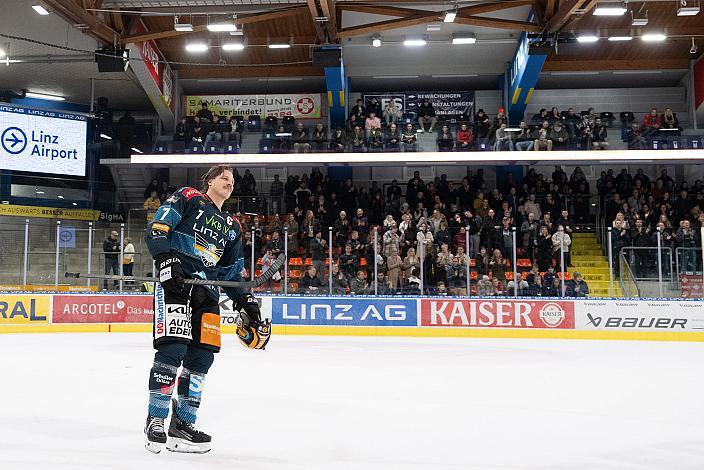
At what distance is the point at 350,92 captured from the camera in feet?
71.8

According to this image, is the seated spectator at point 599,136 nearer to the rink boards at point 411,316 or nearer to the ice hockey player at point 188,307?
the rink boards at point 411,316

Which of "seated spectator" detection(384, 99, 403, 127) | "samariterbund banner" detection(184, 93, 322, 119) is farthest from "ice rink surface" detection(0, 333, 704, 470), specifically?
"samariterbund banner" detection(184, 93, 322, 119)

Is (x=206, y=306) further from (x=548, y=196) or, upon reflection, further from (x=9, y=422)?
(x=548, y=196)

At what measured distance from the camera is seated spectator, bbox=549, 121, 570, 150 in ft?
57.6

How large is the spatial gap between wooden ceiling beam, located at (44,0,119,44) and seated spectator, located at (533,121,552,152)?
11001 mm

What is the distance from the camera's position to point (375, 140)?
18.0 meters

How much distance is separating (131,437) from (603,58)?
64.9 ft

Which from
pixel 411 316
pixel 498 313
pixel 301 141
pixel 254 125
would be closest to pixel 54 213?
pixel 254 125

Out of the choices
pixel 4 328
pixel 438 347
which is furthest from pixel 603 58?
pixel 4 328

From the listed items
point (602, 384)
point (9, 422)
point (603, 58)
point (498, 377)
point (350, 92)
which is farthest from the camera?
point (350, 92)

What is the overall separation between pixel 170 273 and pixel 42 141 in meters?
16.5

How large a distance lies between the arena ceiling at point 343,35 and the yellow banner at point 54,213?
4.02 meters

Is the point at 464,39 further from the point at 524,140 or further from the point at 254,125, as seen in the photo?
the point at 254,125

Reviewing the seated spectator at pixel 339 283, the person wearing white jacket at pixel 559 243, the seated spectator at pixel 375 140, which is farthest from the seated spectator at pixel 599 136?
the seated spectator at pixel 339 283
